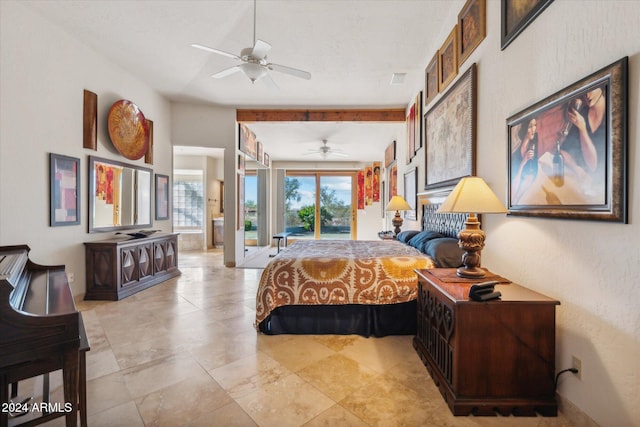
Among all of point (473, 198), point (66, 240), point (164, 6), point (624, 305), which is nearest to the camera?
point (624, 305)

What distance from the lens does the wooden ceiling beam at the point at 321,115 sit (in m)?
5.21

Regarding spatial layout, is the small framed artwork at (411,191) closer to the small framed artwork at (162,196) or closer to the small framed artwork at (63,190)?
the small framed artwork at (162,196)

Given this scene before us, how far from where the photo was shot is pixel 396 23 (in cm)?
295

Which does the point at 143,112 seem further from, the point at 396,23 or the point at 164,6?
the point at 396,23

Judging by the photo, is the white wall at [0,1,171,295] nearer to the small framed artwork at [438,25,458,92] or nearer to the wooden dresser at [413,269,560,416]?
the wooden dresser at [413,269,560,416]

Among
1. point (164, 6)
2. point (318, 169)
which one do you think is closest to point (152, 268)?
point (164, 6)

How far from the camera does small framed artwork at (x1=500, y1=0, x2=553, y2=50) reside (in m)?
1.66

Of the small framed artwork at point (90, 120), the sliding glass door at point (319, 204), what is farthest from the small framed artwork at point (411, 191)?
the sliding glass door at point (319, 204)

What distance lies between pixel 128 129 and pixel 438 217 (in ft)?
14.6

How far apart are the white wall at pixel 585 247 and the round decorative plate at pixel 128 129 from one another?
450 cm

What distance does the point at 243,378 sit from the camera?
1.88 m

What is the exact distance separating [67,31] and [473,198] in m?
4.48

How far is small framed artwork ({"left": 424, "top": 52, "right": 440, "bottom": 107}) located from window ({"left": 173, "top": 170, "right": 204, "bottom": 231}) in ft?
19.8

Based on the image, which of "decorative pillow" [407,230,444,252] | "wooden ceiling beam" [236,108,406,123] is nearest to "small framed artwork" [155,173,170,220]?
"wooden ceiling beam" [236,108,406,123]
